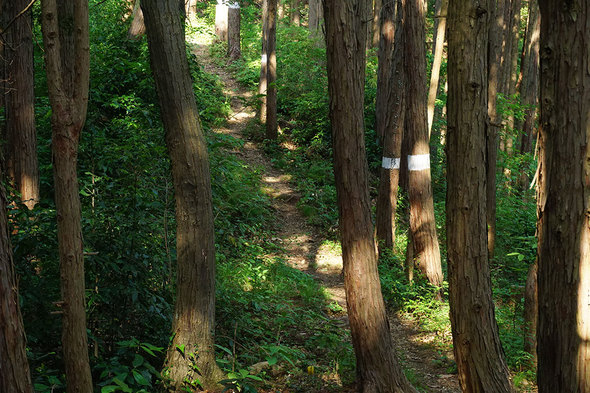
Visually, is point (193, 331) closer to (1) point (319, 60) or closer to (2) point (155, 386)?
(2) point (155, 386)

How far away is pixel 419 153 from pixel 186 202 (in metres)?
5.03

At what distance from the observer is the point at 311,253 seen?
418 inches

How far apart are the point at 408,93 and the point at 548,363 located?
6405 mm

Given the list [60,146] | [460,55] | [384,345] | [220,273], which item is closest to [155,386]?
[384,345]

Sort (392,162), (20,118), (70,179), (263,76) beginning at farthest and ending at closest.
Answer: (263,76) → (392,162) → (20,118) → (70,179)

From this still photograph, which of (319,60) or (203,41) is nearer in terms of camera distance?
(319,60)

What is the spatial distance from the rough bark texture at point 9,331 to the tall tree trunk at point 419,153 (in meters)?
6.91

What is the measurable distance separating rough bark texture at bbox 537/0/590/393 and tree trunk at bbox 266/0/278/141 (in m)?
13.1

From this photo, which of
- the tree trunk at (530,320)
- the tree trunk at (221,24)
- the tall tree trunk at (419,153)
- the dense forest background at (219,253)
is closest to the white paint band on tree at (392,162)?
the tall tree trunk at (419,153)

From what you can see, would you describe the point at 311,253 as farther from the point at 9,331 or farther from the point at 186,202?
the point at 9,331

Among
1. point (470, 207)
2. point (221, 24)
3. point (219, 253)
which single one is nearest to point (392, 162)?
point (219, 253)

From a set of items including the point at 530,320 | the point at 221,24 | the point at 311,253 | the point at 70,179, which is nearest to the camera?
the point at 70,179

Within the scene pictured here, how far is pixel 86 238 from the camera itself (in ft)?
16.0

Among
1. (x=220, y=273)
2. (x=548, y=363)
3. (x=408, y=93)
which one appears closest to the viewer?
(x=548, y=363)
